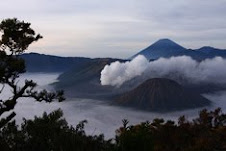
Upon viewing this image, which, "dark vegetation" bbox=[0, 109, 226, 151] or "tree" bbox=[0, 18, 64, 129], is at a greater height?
"tree" bbox=[0, 18, 64, 129]

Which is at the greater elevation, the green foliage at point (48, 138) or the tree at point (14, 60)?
the tree at point (14, 60)

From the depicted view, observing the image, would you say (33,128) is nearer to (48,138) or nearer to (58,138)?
(48,138)

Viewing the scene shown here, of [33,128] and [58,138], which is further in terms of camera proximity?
[33,128]

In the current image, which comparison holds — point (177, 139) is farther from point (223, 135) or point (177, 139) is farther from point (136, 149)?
point (136, 149)

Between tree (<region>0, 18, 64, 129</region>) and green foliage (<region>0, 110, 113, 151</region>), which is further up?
tree (<region>0, 18, 64, 129</region>)

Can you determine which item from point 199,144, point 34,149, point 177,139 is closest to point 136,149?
point 34,149

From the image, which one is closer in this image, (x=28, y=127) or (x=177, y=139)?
(x=28, y=127)

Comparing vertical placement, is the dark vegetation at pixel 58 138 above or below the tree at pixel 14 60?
below

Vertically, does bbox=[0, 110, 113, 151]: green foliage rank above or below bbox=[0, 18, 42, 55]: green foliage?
below

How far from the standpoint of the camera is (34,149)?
22.1 meters

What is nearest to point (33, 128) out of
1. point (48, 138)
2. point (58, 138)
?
point (48, 138)

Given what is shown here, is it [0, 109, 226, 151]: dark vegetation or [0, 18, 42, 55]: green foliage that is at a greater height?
[0, 18, 42, 55]: green foliage

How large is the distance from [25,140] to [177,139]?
47.6m

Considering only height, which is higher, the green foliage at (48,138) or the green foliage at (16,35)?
the green foliage at (16,35)
